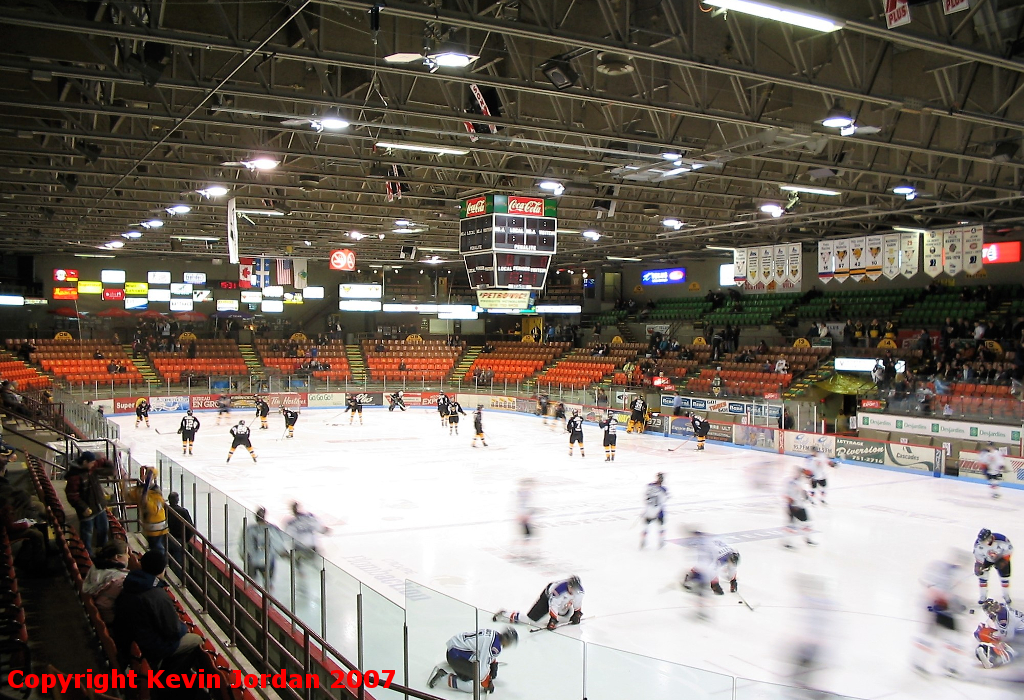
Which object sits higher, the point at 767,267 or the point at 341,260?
the point at 341,260

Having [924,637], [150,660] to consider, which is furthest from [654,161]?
[150,660]

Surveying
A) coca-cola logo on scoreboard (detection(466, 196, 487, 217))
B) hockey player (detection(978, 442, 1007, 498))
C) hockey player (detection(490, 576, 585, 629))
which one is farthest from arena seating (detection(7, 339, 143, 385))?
hockey player (detection(978, 442, 1007, 498))

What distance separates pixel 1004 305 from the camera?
103 ft

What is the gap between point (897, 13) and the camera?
32.4ft

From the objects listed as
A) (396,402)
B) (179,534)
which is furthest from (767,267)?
(179,534)

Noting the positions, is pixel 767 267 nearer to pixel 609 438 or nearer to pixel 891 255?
pixel 891 255

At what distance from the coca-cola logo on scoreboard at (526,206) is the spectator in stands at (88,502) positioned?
12.5 m

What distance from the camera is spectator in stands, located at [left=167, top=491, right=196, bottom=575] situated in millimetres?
10750

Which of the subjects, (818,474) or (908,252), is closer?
(818,474)

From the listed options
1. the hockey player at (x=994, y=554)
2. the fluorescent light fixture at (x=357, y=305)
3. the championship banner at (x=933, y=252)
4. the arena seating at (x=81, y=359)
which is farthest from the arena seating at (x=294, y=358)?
the hockey player at (x=994, y=554)

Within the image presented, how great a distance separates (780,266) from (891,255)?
13.9 ft

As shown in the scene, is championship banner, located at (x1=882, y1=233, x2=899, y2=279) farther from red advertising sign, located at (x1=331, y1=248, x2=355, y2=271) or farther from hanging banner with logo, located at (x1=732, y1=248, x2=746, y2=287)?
red advertising sign, located at (x1=331, y1=248, x2=355, y2=271)

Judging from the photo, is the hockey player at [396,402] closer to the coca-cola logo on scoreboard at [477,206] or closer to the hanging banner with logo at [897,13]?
the coca-cola logo on scoreboard at [477,206]

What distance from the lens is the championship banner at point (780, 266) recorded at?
28453mm
